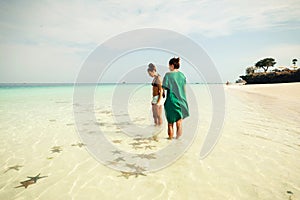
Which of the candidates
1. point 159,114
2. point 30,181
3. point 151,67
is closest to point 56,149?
point 30,181

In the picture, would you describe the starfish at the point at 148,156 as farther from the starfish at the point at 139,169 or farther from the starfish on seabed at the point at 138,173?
the starfish on seabed at the point at 138,173

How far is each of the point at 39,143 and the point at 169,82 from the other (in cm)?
490

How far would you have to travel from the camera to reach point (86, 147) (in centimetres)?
622

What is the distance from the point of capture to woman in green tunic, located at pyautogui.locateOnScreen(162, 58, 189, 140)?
6328mm

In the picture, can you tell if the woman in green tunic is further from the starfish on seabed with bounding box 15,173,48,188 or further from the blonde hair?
the starfish on seabed with bounding box 15,173,48,188

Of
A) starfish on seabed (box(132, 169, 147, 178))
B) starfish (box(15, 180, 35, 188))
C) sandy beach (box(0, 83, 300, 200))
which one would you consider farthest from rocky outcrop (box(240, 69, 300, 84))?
starfish (box(15, 180, 35, 188))

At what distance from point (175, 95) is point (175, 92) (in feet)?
0.35

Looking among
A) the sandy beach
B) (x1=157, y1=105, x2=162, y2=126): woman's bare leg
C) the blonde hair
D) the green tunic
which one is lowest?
the sandy beach

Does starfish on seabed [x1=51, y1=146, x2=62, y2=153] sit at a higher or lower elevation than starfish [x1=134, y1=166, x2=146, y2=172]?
higher

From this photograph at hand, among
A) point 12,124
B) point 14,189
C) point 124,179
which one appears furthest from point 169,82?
point 12,124

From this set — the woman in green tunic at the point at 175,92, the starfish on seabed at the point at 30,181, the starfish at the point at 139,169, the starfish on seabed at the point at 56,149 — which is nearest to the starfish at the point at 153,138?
the woman in green tunic at the point at 175,92

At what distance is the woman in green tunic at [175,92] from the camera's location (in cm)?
633

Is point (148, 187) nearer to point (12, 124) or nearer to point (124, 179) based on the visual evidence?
point (124, 179)

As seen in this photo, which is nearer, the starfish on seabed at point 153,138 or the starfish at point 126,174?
the starfish at point 126,174
